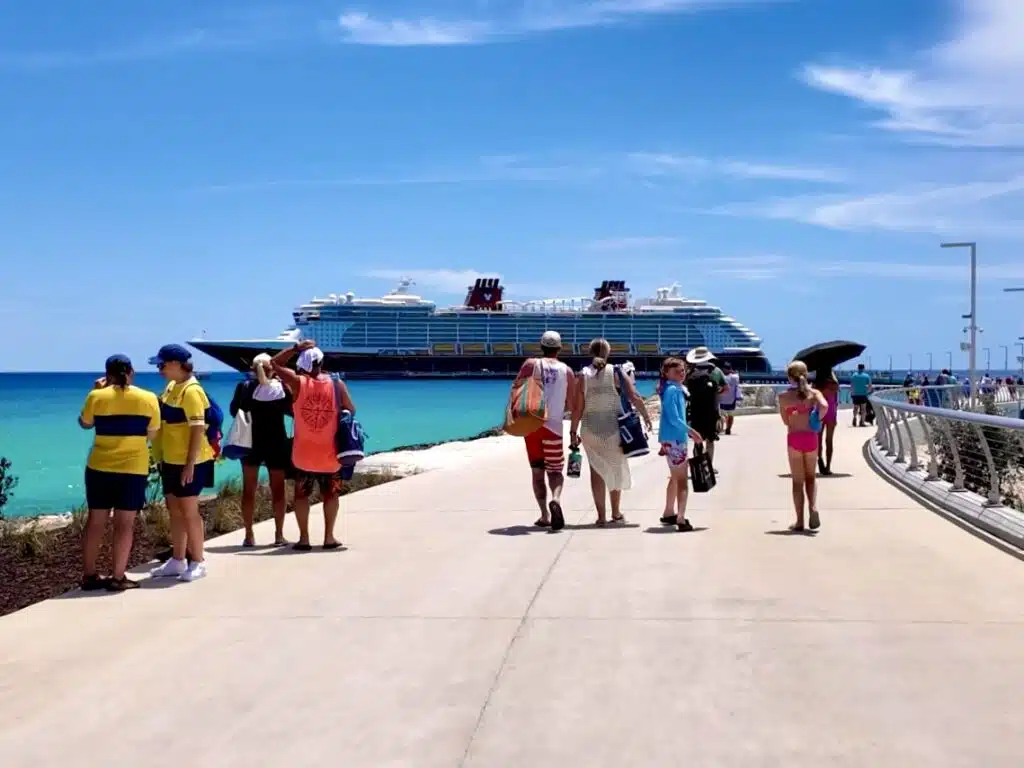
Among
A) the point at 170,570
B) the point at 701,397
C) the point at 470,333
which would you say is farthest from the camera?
the point at 470,333

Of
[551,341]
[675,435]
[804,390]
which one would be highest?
[551,341]

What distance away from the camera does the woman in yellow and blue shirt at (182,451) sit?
721 cm

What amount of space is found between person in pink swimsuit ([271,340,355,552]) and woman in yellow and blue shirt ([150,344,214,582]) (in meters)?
0.94

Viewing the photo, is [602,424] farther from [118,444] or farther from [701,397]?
[118,444]

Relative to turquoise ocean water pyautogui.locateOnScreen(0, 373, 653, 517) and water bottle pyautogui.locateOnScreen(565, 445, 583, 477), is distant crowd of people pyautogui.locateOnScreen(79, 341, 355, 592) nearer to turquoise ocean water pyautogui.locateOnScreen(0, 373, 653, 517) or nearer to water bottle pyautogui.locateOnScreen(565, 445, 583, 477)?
water bottle pyautogui.locateOnScreen(565, 445, 583, 477)

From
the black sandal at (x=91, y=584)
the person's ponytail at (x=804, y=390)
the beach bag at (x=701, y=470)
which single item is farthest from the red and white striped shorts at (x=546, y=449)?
the black sandal at (x=91, y=584)

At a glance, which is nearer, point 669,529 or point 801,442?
point 801,442

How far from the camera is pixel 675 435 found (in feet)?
31.1

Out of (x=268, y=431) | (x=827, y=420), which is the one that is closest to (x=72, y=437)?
(x=827, y=420)

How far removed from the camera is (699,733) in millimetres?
4152

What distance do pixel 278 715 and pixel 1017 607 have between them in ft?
12.7

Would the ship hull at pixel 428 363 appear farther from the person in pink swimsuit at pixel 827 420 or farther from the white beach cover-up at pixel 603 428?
the white beach cover-up at pixel 603 428

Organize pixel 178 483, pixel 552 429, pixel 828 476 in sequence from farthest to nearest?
1. pixel 828 476
2. pixel 552 429
3. pixel 178 483

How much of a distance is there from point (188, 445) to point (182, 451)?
70mm
